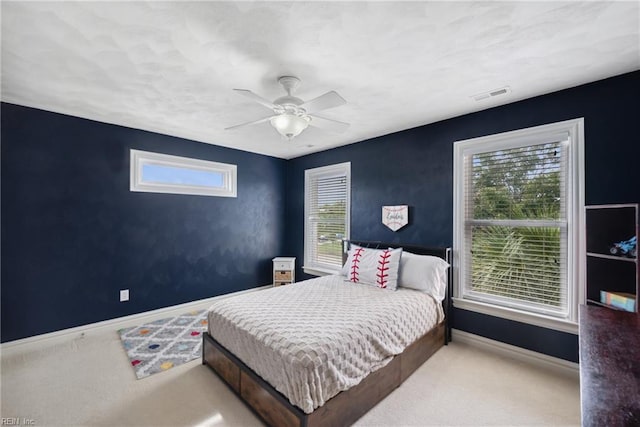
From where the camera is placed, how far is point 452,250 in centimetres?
314

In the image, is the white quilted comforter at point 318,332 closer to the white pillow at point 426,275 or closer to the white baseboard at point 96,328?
the white pillow at point 426,275

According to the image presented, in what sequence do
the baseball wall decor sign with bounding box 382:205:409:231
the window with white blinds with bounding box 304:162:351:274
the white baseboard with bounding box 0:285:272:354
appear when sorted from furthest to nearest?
the window with white blinds with bounding box 304:162:351:274 → the baseball wall decor sign with bounding box 382:205:409:231 → the white baseboard with bounding box 0:285:272:354

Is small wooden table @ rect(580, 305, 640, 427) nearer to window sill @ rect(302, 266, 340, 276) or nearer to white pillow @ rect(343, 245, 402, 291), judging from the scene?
white pillow @ rect(343, 245, 402, 291)

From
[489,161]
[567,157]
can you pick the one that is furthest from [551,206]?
[489,161]

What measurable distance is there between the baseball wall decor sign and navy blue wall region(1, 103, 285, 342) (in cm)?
244

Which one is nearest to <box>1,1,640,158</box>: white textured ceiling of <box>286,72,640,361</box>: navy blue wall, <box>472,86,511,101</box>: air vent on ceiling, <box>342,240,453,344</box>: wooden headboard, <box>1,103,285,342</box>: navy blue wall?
<box>472,86,511,101</box>: air vent on ceiling

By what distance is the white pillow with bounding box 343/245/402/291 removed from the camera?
3.00m

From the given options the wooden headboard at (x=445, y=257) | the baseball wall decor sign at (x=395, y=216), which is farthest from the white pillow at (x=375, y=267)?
the baseball wall decor sign at (x=395, y=216)

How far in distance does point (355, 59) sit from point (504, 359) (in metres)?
3.06

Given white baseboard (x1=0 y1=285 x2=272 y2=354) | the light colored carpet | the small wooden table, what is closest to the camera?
the small wooden table

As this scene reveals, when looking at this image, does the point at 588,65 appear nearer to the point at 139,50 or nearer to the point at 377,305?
the point at 377,305

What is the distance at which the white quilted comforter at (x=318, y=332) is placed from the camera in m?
1.65

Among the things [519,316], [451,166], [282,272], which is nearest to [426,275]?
[519,316]

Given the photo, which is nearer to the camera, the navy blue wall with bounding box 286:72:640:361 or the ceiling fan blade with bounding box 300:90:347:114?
the ceiling fan blade with bounding box 300:90:347:114
